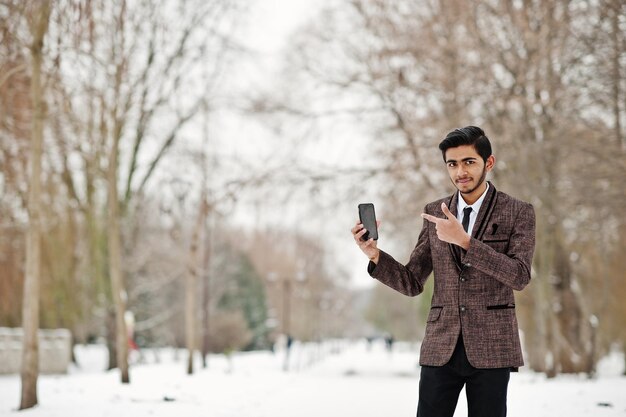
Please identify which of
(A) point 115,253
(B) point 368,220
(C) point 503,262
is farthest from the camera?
(A) point 115,253

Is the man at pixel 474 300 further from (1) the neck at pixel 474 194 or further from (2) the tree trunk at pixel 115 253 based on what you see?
(2) the tree trunk at pixel 115 253

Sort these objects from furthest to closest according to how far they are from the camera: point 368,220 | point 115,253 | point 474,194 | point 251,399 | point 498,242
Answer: point 115,253, point 251,399, point 368,220, point 474,194, point 498,242

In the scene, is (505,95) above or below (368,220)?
above

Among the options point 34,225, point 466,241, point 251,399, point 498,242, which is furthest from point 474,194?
point 251,399

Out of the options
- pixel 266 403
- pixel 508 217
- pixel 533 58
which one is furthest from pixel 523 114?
pixel 508 217

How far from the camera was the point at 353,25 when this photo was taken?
17453mm

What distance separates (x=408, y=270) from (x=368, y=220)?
1.02ft

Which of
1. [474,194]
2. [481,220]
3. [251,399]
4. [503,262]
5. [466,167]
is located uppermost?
[466,167]

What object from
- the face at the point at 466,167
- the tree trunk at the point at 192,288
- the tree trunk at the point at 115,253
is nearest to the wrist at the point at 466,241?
the face at the point at 466,167

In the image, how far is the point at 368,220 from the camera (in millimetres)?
3387

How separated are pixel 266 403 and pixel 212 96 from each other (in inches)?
325

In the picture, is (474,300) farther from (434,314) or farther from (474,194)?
(474,194)

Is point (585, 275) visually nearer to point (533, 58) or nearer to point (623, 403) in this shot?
point (533, 58)

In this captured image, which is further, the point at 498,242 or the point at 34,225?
the point at 34,225
